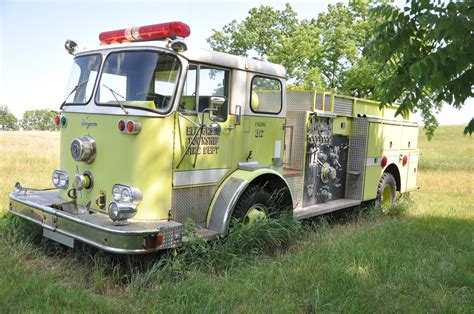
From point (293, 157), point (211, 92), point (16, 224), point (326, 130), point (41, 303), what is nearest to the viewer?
point (41, 303)

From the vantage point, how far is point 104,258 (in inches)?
191

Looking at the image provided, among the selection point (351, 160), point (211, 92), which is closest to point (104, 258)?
point (211, 92)

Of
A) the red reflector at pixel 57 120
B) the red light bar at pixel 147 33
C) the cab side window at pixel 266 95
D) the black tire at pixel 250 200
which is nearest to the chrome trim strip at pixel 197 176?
the black tire at pixel 250 200

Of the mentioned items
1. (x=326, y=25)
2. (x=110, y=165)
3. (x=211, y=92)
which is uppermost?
(x=326, y=25)

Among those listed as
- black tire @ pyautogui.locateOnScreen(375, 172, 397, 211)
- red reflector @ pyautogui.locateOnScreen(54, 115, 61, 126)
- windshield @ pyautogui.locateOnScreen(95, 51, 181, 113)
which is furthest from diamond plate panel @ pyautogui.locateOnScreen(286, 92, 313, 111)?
red reflector @ pyautogui.locateOnScreen(54, 115, 61, 126)

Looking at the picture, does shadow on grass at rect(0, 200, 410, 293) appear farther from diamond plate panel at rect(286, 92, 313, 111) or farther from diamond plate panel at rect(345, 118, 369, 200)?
diamond plate panel at rect(345, 118, 369, 200)

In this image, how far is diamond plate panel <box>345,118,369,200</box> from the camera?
7.84 meters

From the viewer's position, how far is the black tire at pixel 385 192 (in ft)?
28.1

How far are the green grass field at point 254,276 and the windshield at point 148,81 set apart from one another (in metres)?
1.59

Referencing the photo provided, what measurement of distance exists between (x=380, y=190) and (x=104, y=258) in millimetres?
5544

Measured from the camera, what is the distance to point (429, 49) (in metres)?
3.57

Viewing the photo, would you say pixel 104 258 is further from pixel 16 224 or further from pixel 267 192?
pixel 267 192

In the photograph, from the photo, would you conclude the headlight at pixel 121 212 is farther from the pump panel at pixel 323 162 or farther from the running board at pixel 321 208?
the pump panel at pixel 323 162

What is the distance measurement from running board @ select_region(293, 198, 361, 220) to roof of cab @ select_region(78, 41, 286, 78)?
76.8 inches
